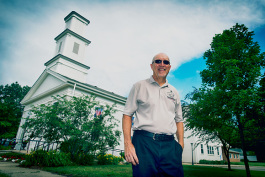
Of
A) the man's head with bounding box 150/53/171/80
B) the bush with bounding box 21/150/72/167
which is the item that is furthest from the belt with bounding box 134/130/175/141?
the bush with bounding box 21/150/72/167

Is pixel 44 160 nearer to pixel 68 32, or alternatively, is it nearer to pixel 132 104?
pixel 132 104

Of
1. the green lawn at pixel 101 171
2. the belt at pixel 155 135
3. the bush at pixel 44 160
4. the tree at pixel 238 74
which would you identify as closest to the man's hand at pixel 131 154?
the belt at pixel 155 135

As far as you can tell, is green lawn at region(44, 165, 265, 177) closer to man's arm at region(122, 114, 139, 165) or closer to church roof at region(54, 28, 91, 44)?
man's arm at region(122, 114, 139, 165)

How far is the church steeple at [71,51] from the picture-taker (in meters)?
19.5


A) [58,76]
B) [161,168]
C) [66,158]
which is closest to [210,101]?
[161,168]

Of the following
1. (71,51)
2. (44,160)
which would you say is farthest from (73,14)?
(44,160)

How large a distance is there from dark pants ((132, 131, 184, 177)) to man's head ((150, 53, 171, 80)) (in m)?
0.95

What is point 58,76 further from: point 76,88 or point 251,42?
point 251,42

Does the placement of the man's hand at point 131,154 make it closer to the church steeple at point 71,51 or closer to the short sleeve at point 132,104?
the short sleeve at point 132,104

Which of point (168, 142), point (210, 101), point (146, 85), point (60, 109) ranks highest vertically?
point (210, 101)

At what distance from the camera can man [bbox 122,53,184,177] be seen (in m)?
1.76

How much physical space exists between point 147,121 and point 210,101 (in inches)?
307

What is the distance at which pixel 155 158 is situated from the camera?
179 cm

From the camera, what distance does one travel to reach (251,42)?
1026 centimetres
